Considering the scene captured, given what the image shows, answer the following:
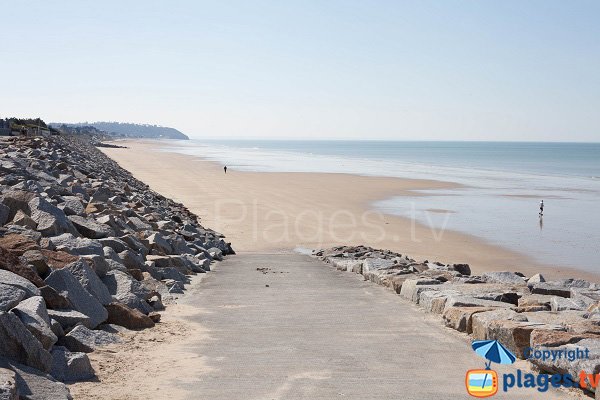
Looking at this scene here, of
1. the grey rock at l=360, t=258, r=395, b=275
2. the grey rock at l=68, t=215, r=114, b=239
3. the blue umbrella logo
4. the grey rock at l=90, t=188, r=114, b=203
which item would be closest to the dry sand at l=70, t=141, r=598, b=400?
the grey rock at l=68, t=215, r=114, b=239

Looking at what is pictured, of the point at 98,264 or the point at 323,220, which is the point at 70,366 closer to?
the point at 98,264

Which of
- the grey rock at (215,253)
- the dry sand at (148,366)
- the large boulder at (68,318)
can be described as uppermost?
the large boulder at (68,318)

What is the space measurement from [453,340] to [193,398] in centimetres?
305

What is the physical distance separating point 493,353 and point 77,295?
3912 mm

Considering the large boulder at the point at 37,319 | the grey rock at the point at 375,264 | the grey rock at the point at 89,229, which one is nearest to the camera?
the large boulder at the point at 37,319

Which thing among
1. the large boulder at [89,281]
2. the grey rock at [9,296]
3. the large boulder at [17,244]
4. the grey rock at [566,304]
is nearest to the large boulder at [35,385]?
the grey rock at [9,296]

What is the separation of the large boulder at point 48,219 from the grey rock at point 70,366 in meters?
4.39

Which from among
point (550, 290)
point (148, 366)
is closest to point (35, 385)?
point (148, 366)

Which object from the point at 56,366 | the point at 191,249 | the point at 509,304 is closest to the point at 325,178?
the point at 191,249

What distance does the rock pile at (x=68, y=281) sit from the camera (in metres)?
4.84

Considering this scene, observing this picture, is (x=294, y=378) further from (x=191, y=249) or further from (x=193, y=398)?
(x=191, y=249)

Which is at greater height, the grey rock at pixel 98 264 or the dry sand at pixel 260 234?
the grey rock at pixel 98 264

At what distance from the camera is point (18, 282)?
596cm

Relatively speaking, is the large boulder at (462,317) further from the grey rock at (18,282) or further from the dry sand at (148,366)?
the grey rock at (18,282)
